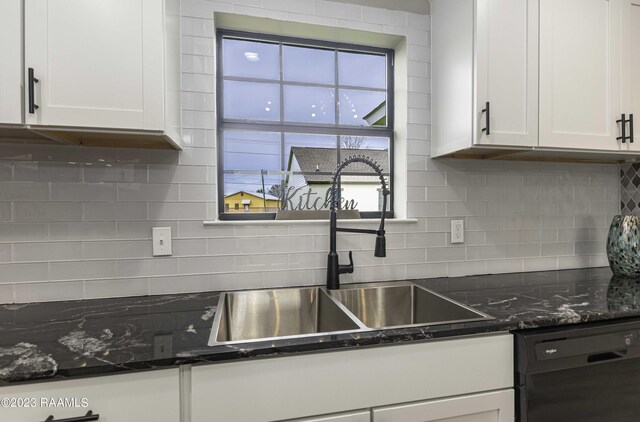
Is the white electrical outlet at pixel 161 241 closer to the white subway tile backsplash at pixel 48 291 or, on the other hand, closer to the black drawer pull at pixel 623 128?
the white subway tile backsplash at pixel 48 291

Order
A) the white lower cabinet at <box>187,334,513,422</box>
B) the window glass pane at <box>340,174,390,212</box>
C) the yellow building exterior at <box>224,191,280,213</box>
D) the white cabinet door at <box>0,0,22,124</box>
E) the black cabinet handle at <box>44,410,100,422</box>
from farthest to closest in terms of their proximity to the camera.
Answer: the window glass pane at <box>340,174,390,212</box> → the yellow building exterior at <box>224,191,280,213</box> → the white cabinet door at <box>0,0,22,124</box> → the white lower cabinet at <box>187,334,513,422</box> → the black cabinet handle at <box>44,410,100,422</box>

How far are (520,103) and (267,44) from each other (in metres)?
1.25

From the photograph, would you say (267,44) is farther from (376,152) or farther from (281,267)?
(281,267)

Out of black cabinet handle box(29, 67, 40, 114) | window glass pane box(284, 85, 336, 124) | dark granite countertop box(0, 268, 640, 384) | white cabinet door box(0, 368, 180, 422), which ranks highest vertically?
window glass pane box(284, 85, 336, 124)

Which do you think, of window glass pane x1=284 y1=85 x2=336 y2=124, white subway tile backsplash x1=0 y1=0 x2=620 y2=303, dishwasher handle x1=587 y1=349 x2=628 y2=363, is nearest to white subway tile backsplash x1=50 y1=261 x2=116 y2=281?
white subway tile backsplash x1=0 y1=0 x2=620 y2=303

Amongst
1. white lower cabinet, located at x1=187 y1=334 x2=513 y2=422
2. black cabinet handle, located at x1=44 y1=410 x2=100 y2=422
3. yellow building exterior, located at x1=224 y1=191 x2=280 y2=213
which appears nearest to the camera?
black cabinet handle, located at x1=44 y1=410 x2=100 y2=422

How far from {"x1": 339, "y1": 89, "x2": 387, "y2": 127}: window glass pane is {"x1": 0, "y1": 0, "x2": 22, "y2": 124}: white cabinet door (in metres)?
1.32

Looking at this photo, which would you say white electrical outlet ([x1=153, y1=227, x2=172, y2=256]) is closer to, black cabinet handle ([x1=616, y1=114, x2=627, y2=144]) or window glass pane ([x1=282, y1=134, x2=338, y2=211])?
window glass pane ([x1=282, y1=134, x2=338, y2=211])

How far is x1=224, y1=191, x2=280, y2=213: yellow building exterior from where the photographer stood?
1710 millimetres

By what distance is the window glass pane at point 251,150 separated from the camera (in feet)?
5.63

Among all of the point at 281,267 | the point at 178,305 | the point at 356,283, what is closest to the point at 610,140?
the point at 356,283

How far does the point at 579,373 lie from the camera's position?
112 cm

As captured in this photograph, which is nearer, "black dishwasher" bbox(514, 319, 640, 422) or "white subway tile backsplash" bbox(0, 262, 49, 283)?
"black dishwasher" bbox(514, 319, 640, 422)

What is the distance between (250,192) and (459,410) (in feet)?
4.14
